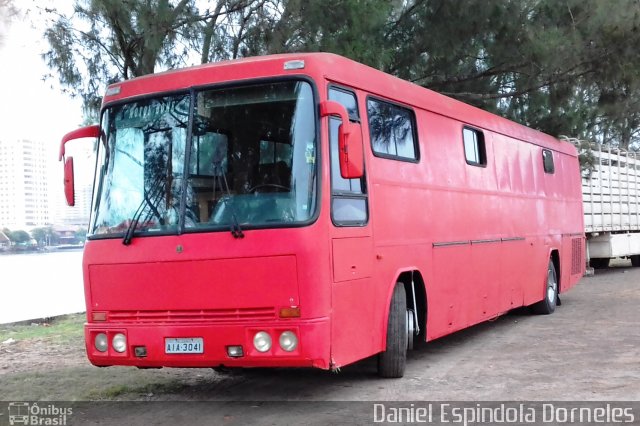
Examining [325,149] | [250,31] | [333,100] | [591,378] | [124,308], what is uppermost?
[250,31]

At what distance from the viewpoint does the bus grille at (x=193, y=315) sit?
640 centimetres

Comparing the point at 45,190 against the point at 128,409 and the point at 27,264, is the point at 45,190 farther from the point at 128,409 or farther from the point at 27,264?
the point at 128,409

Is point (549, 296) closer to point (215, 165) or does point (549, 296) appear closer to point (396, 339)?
point (396, 339)

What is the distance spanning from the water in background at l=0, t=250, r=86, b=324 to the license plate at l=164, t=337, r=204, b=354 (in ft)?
20.4

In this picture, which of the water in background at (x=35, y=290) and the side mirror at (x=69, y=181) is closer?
the side mirror at (x=69, y=181)

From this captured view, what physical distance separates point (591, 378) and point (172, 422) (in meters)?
3.95

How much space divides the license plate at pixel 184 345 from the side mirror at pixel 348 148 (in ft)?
5.91

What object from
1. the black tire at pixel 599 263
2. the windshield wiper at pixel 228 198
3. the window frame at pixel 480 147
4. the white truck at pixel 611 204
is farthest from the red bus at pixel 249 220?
the black tire at pixel 599 263

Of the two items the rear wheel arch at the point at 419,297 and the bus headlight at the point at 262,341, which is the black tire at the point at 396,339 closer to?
the rear wheel arch at the point at 419,297

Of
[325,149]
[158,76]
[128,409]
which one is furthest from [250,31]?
[128,409]

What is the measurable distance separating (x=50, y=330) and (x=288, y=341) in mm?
8349

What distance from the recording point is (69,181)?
7422mm

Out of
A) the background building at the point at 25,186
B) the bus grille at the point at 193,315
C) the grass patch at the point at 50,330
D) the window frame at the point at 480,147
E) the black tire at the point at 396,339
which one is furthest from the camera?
the grass patch at the point at 50,330

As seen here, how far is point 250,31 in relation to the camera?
11789 mm
